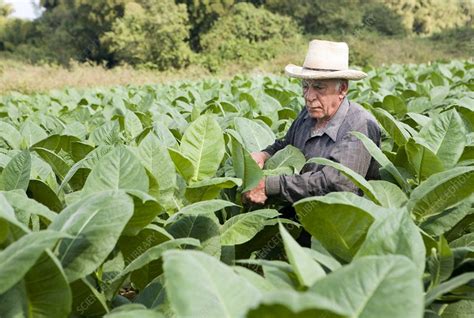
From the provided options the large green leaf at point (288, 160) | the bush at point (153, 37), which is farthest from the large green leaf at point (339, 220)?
the bush at point (153, 37)

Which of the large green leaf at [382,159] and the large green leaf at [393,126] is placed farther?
the large green leaf at [393,126]

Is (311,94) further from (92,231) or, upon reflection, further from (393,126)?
(92,231)

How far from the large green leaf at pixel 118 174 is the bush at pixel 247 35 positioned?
35.1 metres

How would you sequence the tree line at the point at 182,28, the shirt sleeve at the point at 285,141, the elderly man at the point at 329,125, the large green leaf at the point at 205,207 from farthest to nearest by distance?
1. the tree line at the point at 182,28
2. the shirt sleeve at the point at 285,141
3. the elderly man at the point at 329,125
4. the large green leaf at the point at 205,207

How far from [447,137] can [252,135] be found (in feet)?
3.56

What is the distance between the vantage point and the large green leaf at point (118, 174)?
1.79 metres

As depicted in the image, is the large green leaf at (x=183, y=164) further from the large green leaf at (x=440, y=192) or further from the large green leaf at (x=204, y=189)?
the large green leaf at (x=440, y=192)

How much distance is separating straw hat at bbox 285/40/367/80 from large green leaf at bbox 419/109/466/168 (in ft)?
3.20

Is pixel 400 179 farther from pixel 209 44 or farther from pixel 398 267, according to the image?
pixel 209 44

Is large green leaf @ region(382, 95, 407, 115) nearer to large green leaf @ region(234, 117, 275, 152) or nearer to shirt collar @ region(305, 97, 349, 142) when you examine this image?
shirt collar @ region(305, 97, 349, 142)

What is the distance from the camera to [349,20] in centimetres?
4325

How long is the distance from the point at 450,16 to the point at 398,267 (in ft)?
209

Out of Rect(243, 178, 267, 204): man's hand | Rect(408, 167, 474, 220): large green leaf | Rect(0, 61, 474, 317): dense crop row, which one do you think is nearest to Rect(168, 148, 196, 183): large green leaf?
Rect(0, 61, 474, 317): dense crop row

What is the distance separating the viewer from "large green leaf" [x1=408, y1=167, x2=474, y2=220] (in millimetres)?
1797
